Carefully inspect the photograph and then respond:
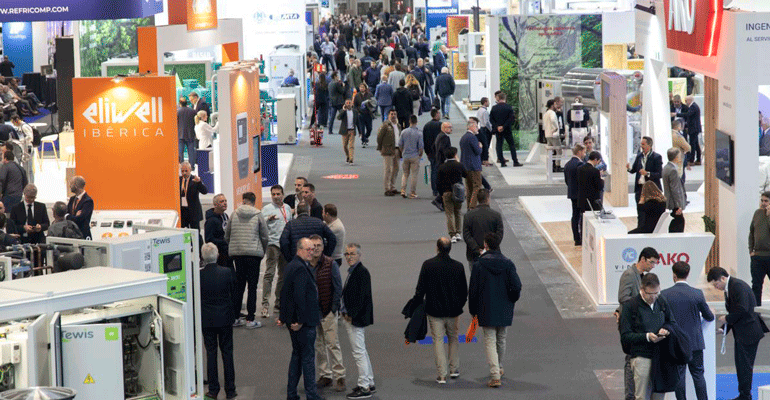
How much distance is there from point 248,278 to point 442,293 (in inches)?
104

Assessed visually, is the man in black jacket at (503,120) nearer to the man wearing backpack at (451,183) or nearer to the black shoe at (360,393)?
the man wearing backpack at (451,183)

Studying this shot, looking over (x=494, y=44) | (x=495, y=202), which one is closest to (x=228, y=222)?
(x=495, y=202)

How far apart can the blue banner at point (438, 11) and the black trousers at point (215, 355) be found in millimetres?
33441

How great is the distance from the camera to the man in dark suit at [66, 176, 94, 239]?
41.6ft

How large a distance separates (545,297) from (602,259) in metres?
1.17

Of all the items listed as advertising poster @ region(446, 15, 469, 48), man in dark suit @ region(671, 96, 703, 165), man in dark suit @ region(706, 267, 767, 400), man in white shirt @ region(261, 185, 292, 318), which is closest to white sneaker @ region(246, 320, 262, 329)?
man in white shirt @ region(261, 185, 292, 318)

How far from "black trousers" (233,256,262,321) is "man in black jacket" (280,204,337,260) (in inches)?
19.7

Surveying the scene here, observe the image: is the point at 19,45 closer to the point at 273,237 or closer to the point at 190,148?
the point at 190,148

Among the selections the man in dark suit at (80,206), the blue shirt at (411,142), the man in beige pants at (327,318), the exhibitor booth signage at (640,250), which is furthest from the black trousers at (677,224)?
the blue shirt at (411,142)

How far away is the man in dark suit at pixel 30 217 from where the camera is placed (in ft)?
42.9

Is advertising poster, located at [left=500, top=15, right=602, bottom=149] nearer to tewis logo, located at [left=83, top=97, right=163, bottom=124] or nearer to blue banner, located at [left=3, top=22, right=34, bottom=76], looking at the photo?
tewis logo, located at [left=83, top=97, right=163, bottom=124]

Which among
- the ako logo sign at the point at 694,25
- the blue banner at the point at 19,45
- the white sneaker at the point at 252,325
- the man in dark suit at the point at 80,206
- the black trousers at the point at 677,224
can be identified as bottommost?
the white sneaker at the point at 252,325

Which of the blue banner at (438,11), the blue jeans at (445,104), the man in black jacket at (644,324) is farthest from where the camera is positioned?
the blue banner at (438,11)

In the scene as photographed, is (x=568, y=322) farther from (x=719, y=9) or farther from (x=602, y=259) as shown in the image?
(x=719, y=9)
